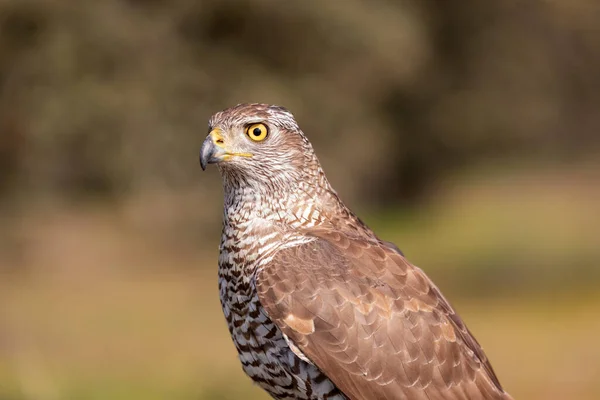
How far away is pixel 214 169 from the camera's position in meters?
14.4

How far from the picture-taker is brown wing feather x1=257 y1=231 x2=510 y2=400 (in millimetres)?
4191

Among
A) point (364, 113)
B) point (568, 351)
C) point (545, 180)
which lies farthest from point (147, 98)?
point (545, 180)

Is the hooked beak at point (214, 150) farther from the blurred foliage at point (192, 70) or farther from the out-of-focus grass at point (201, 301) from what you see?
the blurred foliage at point (192, 70)

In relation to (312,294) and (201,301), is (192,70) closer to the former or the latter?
(201,301)

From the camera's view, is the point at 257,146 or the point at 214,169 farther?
the point at 214,169

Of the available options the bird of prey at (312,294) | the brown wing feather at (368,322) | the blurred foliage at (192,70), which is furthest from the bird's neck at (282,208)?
the blurred foliage at (192,70)

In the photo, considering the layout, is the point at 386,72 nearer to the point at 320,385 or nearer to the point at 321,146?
the point at 321,146

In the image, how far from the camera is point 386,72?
15.2 metres

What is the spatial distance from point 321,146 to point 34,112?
4.07 metres

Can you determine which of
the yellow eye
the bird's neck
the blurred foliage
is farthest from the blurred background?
the yellow eye

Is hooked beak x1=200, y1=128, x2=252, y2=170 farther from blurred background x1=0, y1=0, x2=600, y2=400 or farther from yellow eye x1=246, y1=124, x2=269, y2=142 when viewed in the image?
blurred background x1=0, y1=0, x2=600, y2=400

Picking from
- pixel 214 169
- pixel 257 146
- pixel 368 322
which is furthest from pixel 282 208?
pixel 214 169

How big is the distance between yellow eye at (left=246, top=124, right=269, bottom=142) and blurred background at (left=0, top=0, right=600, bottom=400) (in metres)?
2.71

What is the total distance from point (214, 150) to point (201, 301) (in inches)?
516
